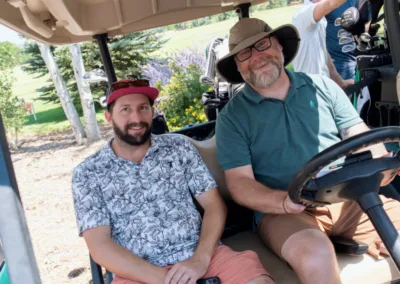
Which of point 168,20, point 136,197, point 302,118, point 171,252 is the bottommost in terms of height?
point 171,252

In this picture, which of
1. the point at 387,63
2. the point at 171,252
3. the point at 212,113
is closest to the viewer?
the point at 171,252

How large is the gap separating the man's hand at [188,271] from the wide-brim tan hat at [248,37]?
1.03 metres

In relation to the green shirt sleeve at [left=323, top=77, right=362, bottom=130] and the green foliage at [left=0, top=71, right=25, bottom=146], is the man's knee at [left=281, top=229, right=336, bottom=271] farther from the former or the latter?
the green foliage at [left=0, top=71, right=25, bottom=146]

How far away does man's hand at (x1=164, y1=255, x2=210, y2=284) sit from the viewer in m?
1.87

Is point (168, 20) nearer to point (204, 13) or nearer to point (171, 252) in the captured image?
point (204, 13)

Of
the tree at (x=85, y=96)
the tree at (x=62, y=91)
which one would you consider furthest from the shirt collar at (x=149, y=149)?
the tree at (x=62, y=91)

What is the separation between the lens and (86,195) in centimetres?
205

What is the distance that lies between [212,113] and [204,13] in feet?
6.05

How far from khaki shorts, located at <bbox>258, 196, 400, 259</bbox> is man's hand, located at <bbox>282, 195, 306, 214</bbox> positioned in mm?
172

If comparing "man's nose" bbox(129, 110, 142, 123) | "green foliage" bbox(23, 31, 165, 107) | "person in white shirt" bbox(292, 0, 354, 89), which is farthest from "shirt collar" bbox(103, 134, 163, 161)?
"green foliage" bbox(23, 31, 165, 107)

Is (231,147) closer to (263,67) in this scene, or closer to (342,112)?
(263,67)

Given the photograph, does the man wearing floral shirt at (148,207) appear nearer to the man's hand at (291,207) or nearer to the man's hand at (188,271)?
the man's hand at (188,271)

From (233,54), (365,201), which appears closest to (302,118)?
(233,54)

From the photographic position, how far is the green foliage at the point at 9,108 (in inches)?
324
